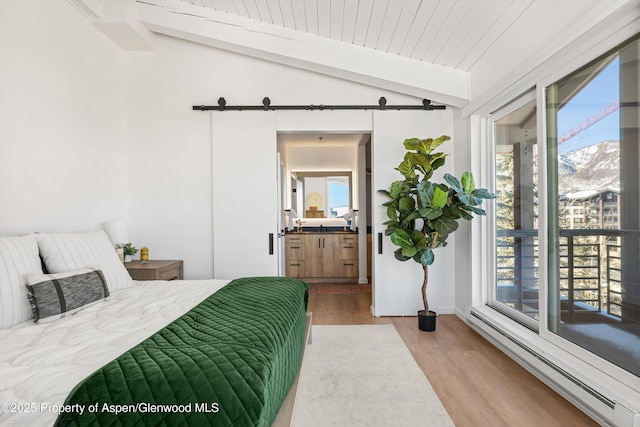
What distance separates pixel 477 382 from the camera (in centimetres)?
229

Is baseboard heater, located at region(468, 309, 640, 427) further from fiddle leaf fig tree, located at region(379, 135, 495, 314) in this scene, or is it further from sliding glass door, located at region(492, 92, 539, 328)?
fiddle leaf fig tree, located at region(379, 135, 495, 314)

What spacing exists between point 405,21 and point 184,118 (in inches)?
103

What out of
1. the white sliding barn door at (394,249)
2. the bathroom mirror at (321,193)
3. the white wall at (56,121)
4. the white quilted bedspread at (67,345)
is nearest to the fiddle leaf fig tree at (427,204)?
the white sliding barn door at (394,249)

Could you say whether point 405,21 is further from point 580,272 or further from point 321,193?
point 321,193

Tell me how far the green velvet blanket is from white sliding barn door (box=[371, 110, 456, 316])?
8.16 feet

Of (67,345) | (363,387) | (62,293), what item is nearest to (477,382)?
(363,387)

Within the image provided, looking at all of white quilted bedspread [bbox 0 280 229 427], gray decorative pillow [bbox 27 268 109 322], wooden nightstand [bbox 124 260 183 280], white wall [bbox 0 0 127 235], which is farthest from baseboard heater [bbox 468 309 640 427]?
white wall [bbox 0 0 127 235]

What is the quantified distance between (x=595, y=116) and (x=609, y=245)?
0.77 m

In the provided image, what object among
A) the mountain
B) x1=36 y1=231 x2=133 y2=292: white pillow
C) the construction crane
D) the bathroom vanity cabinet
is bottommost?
the bathroom vanity cabinet

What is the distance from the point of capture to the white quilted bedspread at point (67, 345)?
0.98 m

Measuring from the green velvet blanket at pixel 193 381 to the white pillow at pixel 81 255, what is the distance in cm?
113

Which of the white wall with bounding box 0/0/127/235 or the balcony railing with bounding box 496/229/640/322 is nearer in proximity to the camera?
the balcony railing with bounding box 496/229/640/322

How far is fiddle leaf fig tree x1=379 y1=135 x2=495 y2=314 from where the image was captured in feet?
10.1

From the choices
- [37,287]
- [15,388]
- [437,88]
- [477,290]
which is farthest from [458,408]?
[437,88]
